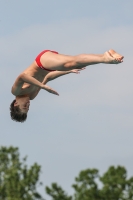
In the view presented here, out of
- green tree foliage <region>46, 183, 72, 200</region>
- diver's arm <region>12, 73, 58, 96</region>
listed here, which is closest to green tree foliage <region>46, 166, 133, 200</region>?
green tree foliage <region>46, 183, 72, 200</region>

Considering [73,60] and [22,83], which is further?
[22,83]

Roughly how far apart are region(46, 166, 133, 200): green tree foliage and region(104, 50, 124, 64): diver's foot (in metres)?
11.7

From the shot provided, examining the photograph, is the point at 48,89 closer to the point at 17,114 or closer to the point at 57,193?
the point at 17,114

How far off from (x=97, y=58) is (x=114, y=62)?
0.69 m

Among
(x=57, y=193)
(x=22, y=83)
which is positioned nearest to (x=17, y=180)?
(x=57, y=193)

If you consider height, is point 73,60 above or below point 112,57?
above

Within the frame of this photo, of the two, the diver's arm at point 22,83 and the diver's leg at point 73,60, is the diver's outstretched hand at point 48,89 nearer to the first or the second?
the diver's arm at point 22,83

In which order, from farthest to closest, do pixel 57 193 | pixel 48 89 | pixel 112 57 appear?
1. pixel 57 193
2. pixel 48 89
3. pixel 112 57

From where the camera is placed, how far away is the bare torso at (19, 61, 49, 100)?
26.4m

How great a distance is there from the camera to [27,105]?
1067 inches

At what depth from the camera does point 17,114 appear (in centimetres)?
2730

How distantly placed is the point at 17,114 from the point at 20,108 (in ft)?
1.00

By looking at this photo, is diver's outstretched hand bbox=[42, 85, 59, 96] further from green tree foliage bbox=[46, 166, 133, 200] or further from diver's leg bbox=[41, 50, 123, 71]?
green tree foliage bbox=[46, 166, 133, 200]

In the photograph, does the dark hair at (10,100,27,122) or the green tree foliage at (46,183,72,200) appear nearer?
the dark hair at (10,100,27,122)
